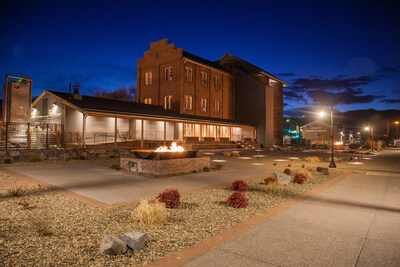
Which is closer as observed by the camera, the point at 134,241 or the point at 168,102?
the point at 134,241

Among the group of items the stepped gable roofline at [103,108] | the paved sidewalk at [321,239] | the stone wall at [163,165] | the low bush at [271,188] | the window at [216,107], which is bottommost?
the paved sidewalk at [321,239]

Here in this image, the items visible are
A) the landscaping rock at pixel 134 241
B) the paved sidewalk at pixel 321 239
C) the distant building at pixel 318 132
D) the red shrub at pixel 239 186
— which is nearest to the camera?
the paved sidewalk at pixel 321 239

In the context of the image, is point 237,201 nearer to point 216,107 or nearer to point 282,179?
point 282,179

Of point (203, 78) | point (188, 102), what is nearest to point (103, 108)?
point (188, 102)

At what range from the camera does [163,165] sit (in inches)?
475

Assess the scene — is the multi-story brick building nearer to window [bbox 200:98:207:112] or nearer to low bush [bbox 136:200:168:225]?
window [bbox 200:98:207:112]

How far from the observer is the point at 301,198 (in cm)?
779

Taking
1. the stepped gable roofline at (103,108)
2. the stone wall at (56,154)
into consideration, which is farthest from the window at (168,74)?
the stone wall at (56,154)

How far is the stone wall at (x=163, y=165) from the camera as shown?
39.5 ft

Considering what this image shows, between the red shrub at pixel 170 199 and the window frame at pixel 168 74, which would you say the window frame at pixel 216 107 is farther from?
the red shrub at pixel 170 199

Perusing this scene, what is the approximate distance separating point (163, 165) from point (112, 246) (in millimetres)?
8309

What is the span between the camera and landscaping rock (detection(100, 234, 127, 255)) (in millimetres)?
3777

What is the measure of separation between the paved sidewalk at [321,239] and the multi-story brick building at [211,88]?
1211 inches

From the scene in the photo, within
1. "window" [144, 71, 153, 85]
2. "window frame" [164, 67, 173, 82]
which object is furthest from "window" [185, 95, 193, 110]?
"window" [144, 71, 153, 85]
